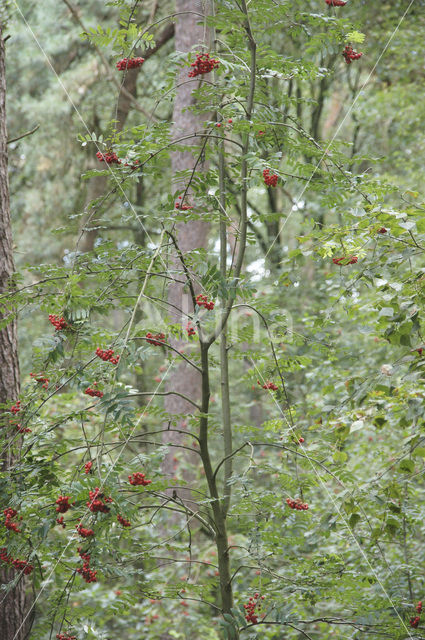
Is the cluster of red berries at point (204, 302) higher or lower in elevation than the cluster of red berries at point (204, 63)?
lower

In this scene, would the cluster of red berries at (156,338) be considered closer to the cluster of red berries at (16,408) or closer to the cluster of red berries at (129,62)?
the cluster of red berries at (16,408)

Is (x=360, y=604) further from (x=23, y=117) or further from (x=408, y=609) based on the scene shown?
(x=23, y=117)

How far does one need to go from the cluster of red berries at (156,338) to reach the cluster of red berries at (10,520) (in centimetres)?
67

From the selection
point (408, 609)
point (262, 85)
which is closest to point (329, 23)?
point (262, 85)

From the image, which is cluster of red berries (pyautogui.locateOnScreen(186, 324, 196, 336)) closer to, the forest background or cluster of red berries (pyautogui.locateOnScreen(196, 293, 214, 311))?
the forest background

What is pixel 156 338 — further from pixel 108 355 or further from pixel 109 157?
pixel 109 157

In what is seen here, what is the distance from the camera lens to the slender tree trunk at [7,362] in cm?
280

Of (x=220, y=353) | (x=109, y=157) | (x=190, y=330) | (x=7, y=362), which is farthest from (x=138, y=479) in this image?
(x=7, y=362)

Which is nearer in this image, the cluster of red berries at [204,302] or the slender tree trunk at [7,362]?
the cluster of red berries at [204,302]

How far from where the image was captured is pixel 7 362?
3.00 m

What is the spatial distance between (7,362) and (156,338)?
1167 millimetres

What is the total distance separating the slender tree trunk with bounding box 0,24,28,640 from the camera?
9.19 ft

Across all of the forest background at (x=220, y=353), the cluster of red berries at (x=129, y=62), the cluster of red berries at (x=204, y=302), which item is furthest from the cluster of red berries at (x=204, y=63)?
the cluster of red berries at (x=204, y=302)

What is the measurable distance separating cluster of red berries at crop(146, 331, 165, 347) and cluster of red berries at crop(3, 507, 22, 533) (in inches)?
26.5
